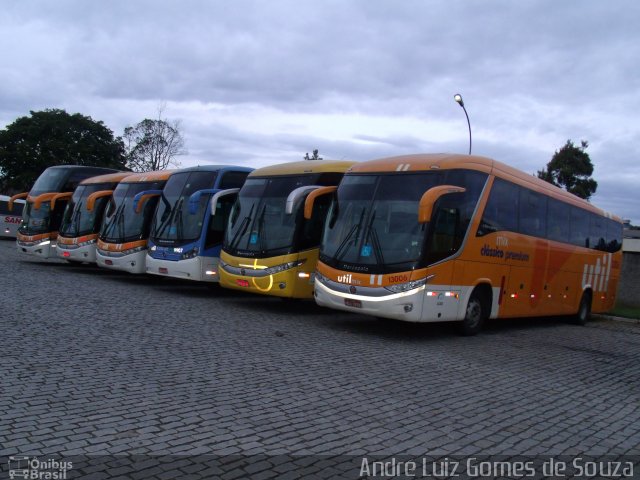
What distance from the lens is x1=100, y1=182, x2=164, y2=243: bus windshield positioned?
17297 millimetres

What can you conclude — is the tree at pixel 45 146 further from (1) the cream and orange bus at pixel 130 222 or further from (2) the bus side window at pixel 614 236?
(2) the bus side window at pixel 614 236

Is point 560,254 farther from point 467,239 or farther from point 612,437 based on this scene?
point 612,437

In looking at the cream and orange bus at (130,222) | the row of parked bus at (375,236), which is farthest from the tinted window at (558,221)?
the cream and orange bus at (130,222)

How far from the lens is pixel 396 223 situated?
1061cm

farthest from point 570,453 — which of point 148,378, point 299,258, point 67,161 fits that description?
point 67,161

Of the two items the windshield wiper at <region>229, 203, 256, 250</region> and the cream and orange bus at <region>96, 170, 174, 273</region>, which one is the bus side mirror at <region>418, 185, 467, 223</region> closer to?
the windshield wiper at <region>229, 203, 256, 250</region>

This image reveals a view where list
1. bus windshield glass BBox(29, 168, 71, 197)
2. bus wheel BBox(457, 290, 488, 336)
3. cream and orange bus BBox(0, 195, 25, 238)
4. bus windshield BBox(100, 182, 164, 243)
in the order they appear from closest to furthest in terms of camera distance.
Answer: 1. bus wheel BBox(457, 290, 488, 336)
2. bus windshield BBox(100, 182, 164, 243)
3. bus windshield glass BBox(29, 168, 71, 197)
4. cream and orange bus BBox(0, 195, 25, 238)

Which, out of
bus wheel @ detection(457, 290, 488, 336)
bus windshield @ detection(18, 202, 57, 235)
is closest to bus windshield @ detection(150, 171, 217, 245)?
bus windshield @ detection(18, 202, 57, 235)

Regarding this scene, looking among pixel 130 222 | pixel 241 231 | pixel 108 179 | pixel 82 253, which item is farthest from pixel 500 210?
pixel 108 179

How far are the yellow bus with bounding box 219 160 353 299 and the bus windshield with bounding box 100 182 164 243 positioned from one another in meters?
4.20

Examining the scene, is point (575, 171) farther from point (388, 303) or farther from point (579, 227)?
point (388, 303)

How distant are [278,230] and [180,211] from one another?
13.1 ft

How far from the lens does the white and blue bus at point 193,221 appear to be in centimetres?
1513

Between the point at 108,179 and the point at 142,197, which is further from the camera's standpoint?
the point at 108,179
